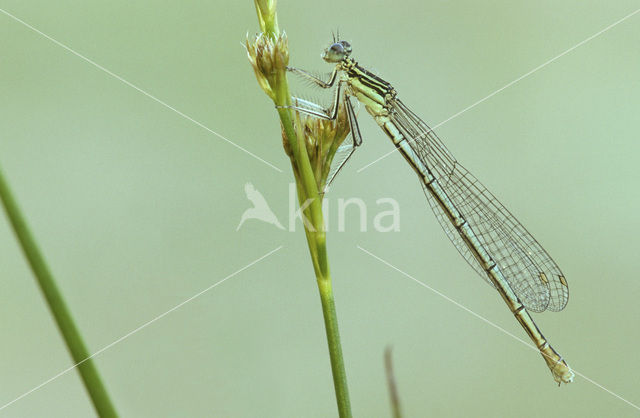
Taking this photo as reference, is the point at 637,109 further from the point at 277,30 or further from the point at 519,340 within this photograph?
the point at 277,30

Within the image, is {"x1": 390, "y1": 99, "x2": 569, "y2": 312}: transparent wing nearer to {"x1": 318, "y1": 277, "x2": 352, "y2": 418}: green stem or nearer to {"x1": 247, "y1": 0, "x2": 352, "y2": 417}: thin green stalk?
{"x1": 247, "y1": 0, "x2": 352, "y2": 417}: thin green stalk

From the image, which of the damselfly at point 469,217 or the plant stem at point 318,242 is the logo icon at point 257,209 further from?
the plant stem at point 318,242

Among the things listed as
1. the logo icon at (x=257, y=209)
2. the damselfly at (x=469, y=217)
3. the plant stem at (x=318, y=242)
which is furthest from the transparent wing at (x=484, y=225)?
the plant stem at (x=318, y=242)

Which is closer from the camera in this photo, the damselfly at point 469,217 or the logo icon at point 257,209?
the damselfly at point 469,217

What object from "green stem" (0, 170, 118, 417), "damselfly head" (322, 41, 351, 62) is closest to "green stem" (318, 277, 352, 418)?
"green stem" (0, 170, 118, 417)

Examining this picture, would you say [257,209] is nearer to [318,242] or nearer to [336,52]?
[336,52]

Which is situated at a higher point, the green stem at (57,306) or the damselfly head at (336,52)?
the damselfly head at (336,52)

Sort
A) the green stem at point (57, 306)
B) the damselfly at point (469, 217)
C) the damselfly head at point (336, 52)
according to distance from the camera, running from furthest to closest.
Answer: the damselfly at point (469, 217)
the damselfly head at point (336, 52)
the green stem at point (57, 306)

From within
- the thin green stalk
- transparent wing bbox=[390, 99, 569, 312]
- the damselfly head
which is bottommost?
transparent wing bbox=[390, 99, 569, 312]
